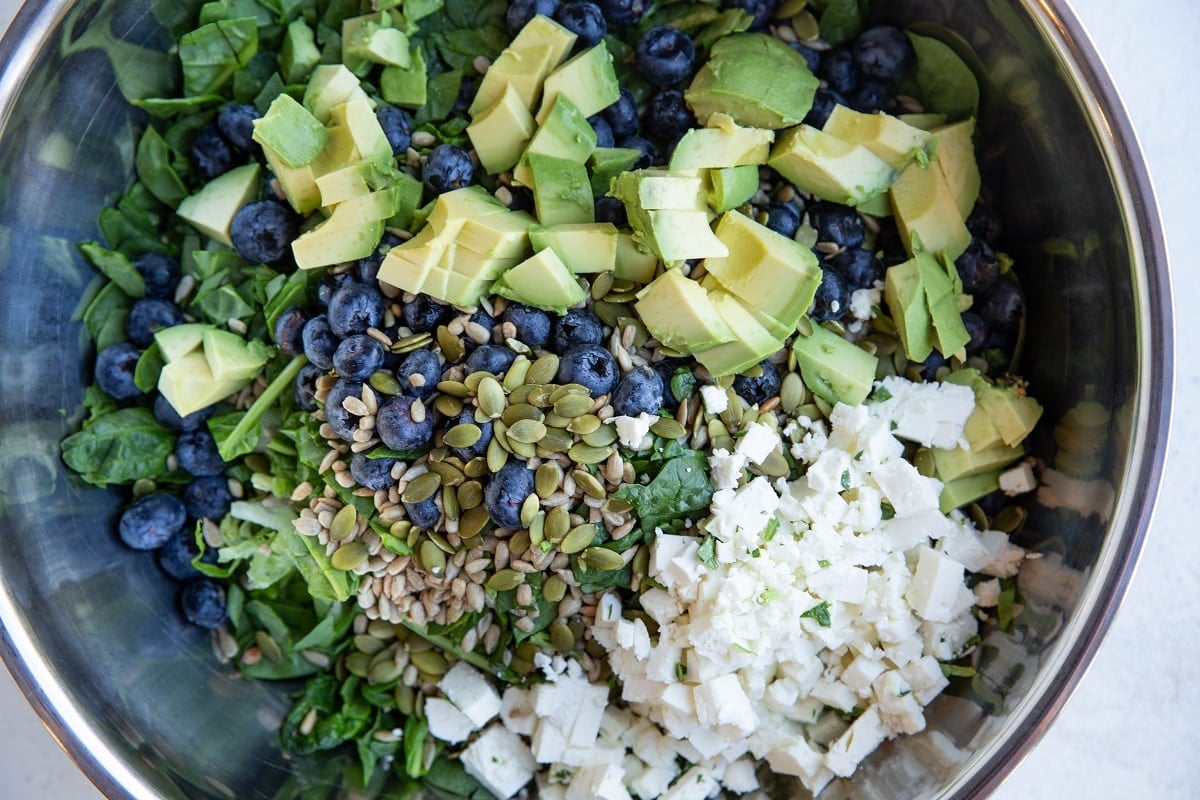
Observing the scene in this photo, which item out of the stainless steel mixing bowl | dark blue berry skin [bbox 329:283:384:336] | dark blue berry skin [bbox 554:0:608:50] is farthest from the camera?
dark blue berry skin [bbox 554:0:608:50]

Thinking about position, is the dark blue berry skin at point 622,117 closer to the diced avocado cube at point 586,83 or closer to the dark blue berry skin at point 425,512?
the diced avocado cube at point 586,83

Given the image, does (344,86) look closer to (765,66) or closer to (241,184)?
(241,184)

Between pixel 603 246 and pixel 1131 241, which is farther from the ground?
pixel 1131 241

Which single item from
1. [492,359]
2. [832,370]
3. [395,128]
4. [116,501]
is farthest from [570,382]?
[116,501]

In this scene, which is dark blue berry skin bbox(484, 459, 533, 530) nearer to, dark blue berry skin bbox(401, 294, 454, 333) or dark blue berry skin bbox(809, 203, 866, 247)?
dark blue berry skin bbox(401, 294, 454, 333)

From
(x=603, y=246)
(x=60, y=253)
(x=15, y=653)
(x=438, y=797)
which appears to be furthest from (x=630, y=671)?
(x=60, y=253)

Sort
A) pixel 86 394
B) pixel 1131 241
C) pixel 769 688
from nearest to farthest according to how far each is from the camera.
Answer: pixel 1131 241 → pixel 769 688 → pixel 86 394

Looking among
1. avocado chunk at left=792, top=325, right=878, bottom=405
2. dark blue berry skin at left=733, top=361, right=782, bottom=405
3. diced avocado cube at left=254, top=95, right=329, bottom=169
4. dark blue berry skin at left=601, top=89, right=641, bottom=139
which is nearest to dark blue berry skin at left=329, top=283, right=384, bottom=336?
diced avocado cube at left=254, top=95, right=329, bottom=169

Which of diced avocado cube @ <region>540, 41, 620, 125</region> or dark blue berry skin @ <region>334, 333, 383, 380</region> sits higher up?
diced avocado cube @ <region>540, 41, 620, 125</region>
